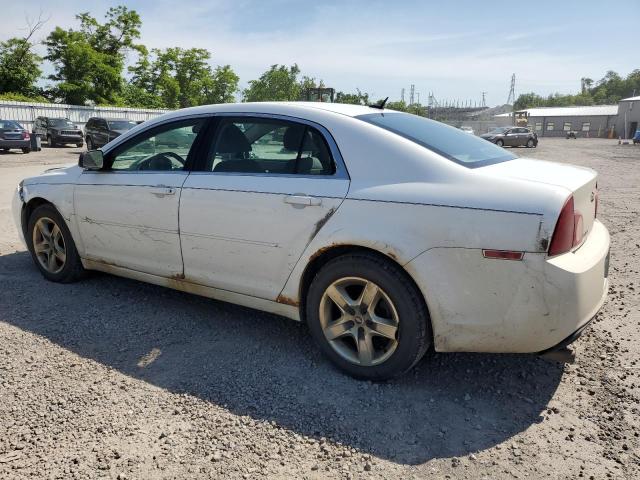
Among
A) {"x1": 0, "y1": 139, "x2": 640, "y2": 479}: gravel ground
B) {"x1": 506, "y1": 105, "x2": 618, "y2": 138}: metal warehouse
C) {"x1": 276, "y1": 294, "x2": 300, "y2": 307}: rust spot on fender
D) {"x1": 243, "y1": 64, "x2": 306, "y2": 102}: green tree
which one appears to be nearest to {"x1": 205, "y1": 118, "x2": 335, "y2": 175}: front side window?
{"x1": 276, "y1": 294, "x2": 300, "y2": 307}: rust spot on fender

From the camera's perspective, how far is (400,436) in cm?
246

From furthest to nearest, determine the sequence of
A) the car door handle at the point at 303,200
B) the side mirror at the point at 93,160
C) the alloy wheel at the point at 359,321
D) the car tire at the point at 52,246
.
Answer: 1. the car tire at the point at 52,246
2. the side mirror at the point at 93,160
3. the car door handle at the point at 303,200
4. the alloy wheel at the point at 359,321

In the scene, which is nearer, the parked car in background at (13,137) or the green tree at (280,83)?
the parked car in background at (13,137)

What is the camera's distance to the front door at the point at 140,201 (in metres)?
3.61

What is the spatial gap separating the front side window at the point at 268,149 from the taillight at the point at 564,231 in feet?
4.17

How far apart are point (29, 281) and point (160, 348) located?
6.76 ft

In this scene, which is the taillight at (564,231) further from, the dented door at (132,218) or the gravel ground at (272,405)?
the dented door at (132,218)

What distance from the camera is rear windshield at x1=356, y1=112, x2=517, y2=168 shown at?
2.93 metres

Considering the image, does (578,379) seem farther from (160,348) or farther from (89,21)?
(89,21)

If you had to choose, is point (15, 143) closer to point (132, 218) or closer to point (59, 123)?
point (59, 123)

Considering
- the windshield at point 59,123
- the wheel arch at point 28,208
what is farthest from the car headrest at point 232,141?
the windshield at point 59,123

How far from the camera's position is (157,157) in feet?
12.7

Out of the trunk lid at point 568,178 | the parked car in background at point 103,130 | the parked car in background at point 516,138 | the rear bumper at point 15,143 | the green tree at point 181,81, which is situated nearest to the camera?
the trunk lid at point 568,178

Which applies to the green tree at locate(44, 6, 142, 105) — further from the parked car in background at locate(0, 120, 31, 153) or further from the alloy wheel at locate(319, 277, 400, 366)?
the alloy wheel at locate(319, 277, 400, 366)
